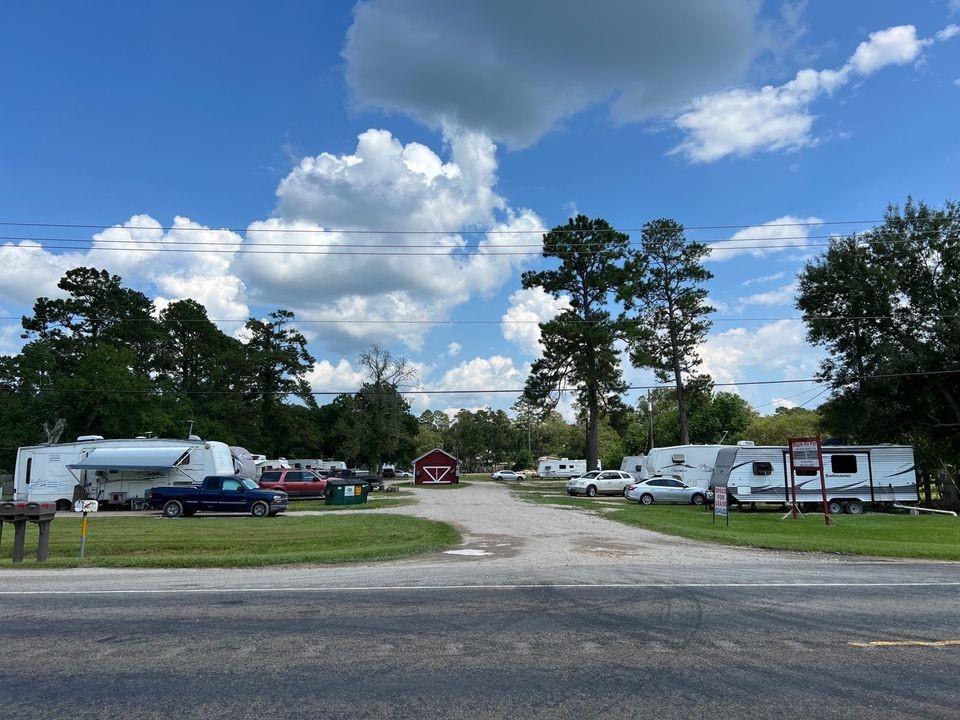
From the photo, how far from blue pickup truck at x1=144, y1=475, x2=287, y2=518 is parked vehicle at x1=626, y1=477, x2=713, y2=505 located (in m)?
17.7

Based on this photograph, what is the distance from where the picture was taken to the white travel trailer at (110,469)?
2842 cm

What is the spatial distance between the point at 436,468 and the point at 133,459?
1487 inches

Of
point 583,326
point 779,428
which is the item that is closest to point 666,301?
point 583,326

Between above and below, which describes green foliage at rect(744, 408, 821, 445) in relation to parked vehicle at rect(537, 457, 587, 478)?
above

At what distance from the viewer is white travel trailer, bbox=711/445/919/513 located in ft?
93.4

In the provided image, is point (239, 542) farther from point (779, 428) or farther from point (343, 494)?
point (779, 428)

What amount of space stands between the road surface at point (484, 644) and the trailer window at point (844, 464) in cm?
1875

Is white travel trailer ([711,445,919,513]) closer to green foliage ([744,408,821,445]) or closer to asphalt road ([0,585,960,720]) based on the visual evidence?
asphalt road ([0,585,960,720])

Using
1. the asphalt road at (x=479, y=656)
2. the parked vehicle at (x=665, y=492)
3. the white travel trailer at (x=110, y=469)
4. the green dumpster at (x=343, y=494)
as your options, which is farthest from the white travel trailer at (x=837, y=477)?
the white travel trailer at (x=110, y=469)

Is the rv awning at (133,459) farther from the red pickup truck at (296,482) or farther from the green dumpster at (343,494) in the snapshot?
the red pickup truck at (296,482)

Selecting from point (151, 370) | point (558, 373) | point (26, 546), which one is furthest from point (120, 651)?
point (151, 370)

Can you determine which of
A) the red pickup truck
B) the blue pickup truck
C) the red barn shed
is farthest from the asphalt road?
the red barn shed

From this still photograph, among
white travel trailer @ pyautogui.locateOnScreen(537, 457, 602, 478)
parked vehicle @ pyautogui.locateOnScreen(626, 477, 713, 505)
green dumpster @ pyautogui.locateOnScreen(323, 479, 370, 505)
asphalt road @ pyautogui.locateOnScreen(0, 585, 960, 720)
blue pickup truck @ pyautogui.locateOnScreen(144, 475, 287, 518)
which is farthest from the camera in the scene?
white travel trailer @ pyautogui.locateOnScreen(537, 457, 602, 478)

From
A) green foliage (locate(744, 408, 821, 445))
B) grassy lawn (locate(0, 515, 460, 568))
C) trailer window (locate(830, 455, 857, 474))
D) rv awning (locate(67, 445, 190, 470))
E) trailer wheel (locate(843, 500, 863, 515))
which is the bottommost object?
trailer wheel (locate(843, 500, 863, 515))
